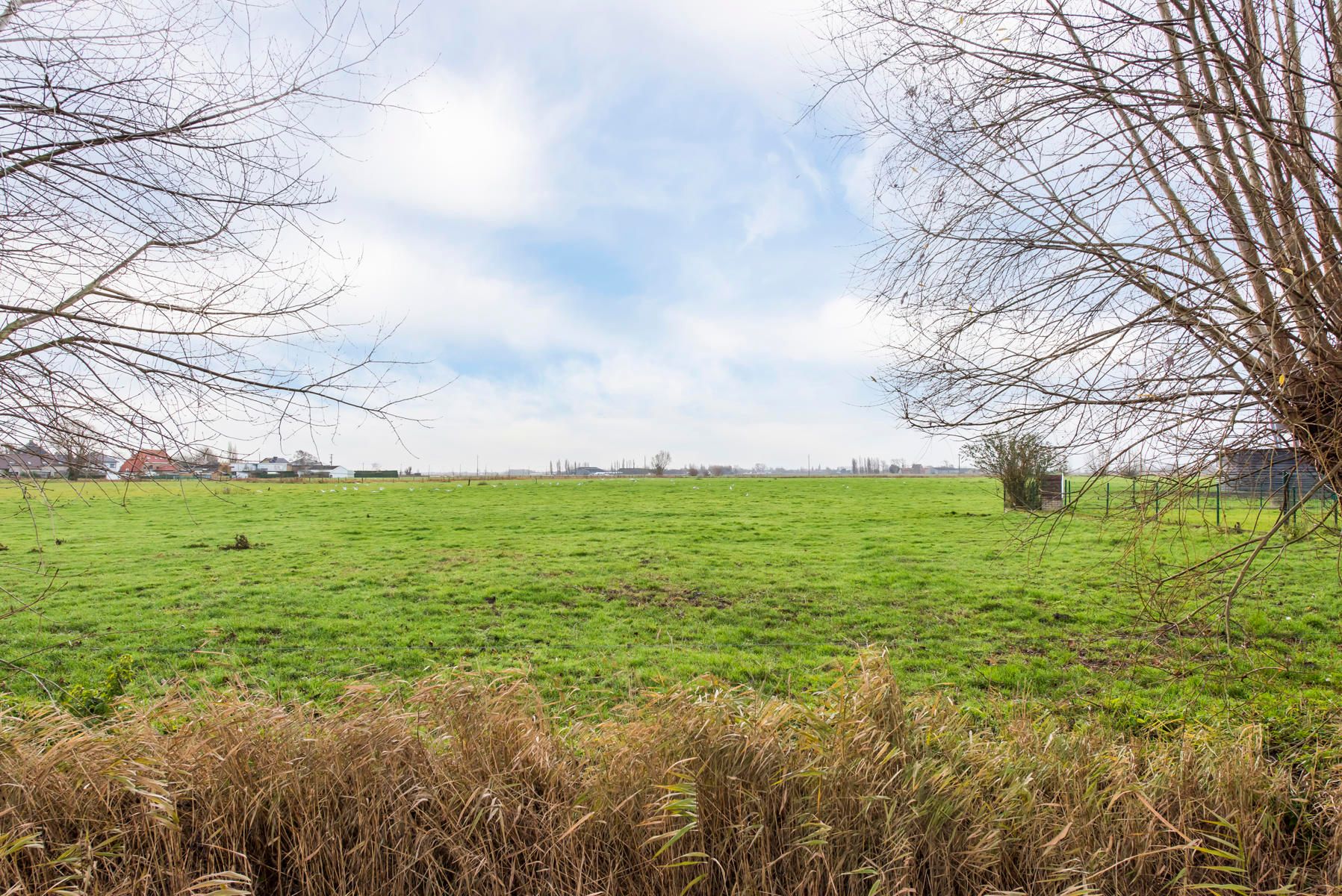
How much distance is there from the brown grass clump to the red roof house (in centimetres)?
120

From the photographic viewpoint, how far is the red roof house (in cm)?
285

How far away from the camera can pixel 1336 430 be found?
9.88ft

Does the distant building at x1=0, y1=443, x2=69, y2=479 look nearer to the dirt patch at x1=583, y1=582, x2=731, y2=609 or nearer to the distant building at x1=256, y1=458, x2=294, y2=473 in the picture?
the distant building at x1=256, y1=458, x2=294, y2=473

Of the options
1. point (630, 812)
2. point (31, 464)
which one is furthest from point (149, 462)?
point (630, 812)

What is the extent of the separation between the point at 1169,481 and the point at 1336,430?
0.74 metres

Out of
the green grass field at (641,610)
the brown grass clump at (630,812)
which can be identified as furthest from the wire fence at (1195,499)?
the brown grass clump at (630,812)

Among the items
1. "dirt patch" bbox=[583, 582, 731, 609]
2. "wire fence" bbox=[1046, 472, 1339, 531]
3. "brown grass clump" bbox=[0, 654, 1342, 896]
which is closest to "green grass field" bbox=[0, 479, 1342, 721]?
"dirt patch" bbox=[583, 582, 731, 609]

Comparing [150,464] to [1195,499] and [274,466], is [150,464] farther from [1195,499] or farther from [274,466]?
[1195,499]

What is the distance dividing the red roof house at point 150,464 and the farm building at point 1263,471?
208 inches

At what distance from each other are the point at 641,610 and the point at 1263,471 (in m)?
7.32

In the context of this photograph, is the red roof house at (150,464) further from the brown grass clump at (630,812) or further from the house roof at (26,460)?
the brown grass clump at (630,812)

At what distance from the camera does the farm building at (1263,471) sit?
11.5ft

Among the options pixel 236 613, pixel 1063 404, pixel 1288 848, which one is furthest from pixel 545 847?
pixel 236 613

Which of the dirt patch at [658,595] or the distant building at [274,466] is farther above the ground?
the distant building at [274,466]
